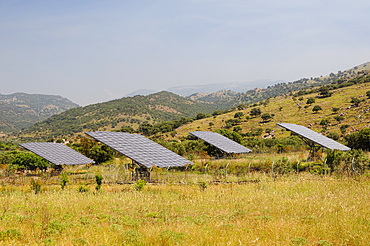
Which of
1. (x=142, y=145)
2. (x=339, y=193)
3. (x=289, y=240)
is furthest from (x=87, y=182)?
(x=289, y=240)

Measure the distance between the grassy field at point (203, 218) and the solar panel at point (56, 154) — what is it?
849 inches

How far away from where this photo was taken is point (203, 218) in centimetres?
1503

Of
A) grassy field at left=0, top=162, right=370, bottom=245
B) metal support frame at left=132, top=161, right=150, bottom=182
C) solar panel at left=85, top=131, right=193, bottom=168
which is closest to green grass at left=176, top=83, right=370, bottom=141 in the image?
solar panel at left=85, top=131, right=193, bottom=168

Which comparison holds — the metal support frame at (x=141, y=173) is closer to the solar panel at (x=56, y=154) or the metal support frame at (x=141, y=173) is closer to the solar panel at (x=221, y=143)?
the solar panel at (x=56, y=154)

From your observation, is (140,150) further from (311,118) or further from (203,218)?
(311,118)

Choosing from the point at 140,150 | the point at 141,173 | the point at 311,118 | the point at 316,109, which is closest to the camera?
the point at 141,173

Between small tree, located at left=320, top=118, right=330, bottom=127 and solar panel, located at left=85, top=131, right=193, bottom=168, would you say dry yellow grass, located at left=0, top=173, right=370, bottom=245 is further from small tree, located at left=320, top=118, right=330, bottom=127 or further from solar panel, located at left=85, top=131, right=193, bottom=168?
small tree, located at left=320, top=118, right=330, bottom=127

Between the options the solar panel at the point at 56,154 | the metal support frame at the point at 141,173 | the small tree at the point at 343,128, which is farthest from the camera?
the small tree at the point at 343,128

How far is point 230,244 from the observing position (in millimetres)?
10547

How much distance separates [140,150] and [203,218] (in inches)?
862

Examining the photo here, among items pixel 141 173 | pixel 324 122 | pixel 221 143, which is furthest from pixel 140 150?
pixel 324 122

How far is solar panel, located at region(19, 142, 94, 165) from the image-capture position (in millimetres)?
41250

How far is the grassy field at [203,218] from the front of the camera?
11383 millimetres

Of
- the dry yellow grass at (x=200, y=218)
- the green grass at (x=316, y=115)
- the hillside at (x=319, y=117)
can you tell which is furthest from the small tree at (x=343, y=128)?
the dry yellow grass at (x=200, y=218)
